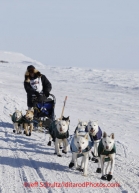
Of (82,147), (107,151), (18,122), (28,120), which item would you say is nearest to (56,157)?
(82,147)

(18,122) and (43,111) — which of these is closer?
(18,122)

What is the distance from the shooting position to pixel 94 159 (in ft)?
20.6

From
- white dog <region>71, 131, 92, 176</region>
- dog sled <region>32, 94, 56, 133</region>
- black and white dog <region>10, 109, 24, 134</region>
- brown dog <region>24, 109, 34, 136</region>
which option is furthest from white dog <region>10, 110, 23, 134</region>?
white dog <region>71, 131, 92, 176</region>

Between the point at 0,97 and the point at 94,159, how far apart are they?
10.2 metres

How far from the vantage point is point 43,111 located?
28.3ft

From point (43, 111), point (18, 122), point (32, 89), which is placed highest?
point (32, 89)

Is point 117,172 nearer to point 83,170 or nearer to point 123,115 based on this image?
point 83,170

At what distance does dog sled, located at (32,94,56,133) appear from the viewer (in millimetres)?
8511

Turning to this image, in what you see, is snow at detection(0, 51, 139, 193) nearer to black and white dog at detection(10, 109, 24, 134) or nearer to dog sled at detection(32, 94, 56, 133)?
black and white dog at detection(10, 109, 24, 134)

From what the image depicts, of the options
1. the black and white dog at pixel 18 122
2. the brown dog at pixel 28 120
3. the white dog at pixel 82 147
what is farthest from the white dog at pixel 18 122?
the white dog at pixel 82 147

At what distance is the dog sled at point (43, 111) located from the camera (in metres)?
8.51

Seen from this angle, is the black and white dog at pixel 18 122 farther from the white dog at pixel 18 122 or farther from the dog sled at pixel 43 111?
the dog sled at pixel 43 111

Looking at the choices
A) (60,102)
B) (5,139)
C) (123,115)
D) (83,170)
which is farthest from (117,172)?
(60,102)

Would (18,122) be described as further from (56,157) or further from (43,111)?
(56,157)
